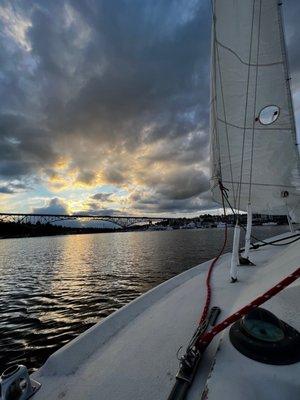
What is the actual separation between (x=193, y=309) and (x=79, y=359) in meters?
1.84

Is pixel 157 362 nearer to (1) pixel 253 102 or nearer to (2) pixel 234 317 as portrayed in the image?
(2) pixel 234 317

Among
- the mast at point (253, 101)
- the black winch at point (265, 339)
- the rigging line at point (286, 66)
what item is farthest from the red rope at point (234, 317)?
the rigging line at point (286, 66)

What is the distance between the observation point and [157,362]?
111 inches

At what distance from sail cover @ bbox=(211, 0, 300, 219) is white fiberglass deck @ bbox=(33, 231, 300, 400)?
8.92 ft

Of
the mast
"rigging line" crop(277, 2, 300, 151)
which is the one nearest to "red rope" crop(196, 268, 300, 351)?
the mast

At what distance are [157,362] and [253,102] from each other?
589cm

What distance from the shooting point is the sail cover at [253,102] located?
6.29 meters

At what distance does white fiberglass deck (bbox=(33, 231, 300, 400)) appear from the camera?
1.95 metres

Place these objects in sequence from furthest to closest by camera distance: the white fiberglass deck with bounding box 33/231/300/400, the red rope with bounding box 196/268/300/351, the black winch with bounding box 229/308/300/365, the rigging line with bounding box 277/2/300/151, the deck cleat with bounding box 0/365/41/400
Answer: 1. the rigging line with bounding box 277/2/300/151
2. the red rope with bounding box 196/268/300/351
3. the deck cleat with bounding box 0/365/41/400
4. the black winch with bounding box 229/308/300/365
5. the white fiberglass deck with bounding box 33/231/300/400

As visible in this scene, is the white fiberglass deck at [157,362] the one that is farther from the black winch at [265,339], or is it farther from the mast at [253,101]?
the mast at [253,101]

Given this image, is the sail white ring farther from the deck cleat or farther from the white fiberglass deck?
the deck cleat

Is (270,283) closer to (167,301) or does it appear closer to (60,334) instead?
(167,301)

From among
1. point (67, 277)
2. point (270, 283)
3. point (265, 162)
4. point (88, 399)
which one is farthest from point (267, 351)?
point (67, 277)

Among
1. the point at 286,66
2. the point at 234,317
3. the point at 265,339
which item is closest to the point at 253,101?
the point at 286,66
